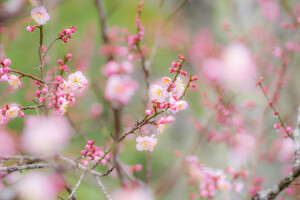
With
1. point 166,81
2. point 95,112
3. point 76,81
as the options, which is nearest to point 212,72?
point 166,81

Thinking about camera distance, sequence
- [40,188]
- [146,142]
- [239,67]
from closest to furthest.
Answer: [40,188] → [146,142] → [239,67]

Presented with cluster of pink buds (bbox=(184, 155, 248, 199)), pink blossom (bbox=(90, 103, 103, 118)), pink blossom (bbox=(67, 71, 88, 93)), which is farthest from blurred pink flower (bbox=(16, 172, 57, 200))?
pink blossom (bbox=(90, 103, 103, 118))

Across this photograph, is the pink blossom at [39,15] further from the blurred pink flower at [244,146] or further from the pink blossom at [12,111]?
the blurred pink flower at [244,146]

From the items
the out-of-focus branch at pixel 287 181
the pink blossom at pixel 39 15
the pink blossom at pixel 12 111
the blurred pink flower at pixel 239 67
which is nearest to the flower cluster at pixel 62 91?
the pink blossom at pixel 12 111

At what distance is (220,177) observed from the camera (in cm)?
183

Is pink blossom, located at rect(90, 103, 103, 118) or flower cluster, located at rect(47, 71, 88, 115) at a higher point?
pink blossom, located at rect(90, 103, 103, 118)

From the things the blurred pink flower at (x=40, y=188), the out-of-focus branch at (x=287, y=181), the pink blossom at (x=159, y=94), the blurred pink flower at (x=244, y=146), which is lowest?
the out-of-focus branch at (x=287, y=181)

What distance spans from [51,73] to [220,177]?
111cm

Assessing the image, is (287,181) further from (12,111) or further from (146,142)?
(12,111)

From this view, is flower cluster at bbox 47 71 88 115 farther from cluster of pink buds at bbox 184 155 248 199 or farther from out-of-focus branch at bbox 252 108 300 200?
cluster of pink buds at bbox 184 155 248 199

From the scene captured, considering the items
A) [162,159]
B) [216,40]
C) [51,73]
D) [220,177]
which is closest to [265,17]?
[216,40]

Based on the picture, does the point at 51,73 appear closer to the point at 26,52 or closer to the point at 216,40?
the point at 26,52

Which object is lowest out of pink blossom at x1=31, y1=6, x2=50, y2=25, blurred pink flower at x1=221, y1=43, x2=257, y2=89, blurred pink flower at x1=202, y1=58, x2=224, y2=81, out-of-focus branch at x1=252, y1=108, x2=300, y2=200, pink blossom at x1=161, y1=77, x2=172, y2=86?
out-of-focus branch at x1=252, y1=108, x2=300, y2=200

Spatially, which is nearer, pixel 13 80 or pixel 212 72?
pixel 13 80
